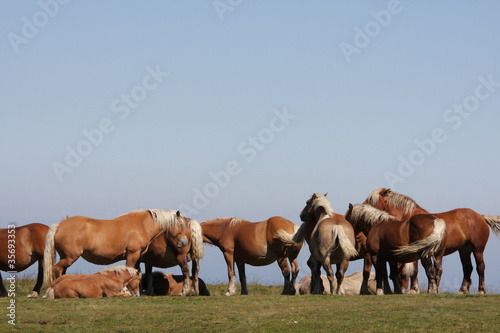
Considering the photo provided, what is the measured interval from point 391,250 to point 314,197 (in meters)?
2.21

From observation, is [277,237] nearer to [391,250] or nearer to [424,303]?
[391,250]

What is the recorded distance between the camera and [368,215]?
16.6 metres

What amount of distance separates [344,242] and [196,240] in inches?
145

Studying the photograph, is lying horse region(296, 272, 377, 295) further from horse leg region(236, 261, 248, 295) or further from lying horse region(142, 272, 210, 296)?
lying horse region(142, 272, 210, 296)

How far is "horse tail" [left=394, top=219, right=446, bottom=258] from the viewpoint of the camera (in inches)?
599

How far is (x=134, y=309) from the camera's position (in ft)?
41.0

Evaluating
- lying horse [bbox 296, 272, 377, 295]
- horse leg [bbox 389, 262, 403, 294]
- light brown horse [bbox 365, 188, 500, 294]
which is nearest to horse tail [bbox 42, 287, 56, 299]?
lying horse [bbox 296, 272, 377, 295]

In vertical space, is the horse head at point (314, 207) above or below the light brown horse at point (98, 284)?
above

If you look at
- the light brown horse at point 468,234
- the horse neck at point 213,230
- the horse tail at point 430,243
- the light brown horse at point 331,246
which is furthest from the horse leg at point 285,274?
the light brown horse at point 468,234

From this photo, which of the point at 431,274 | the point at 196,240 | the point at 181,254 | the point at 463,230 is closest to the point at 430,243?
the point at 431,274

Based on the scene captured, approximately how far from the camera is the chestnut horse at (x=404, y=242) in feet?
50.4

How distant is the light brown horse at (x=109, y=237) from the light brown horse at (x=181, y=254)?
0.19 metres

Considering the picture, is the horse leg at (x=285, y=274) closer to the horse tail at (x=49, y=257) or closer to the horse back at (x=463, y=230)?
the horse back at (x=463, y=230)

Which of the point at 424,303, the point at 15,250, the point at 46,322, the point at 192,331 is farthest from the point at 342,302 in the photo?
the point at 15,250
